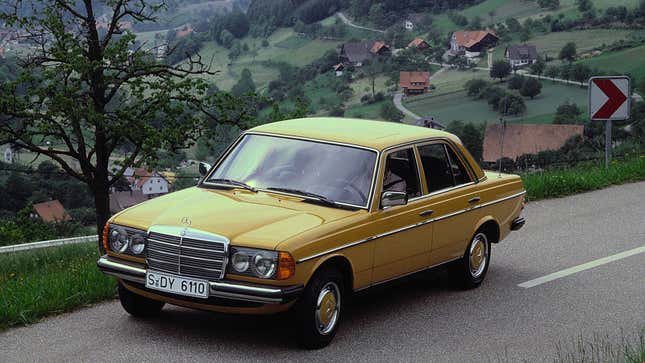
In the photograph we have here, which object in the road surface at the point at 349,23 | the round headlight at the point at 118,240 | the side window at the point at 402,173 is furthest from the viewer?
the road surface at the point at 349,23

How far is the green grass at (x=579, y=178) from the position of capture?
47.2 ft

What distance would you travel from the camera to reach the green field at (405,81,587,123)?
268ft

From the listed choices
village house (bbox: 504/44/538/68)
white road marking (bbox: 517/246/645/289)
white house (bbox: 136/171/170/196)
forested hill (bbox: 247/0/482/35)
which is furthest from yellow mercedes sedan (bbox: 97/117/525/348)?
forested hill (bbox: 247/0/482/35)

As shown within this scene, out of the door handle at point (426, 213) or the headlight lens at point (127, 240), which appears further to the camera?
the door handle at point (426, 213)

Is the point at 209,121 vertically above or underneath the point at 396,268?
underneath

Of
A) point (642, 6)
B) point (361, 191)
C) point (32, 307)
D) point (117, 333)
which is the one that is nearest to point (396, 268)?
point (361, 191)

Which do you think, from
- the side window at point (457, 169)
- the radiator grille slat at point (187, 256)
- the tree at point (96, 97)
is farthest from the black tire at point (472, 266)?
the tree at point (96, 97)

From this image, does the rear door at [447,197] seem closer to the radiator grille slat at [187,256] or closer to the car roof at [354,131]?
the car roof at [354,131]

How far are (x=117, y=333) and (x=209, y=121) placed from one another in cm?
2878

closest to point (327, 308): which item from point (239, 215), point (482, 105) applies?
point (239, 215)

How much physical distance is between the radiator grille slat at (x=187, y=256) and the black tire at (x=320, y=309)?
59 centimetres

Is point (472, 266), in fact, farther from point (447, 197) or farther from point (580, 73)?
point (580, 73)

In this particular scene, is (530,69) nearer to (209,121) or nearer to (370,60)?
(370,60)

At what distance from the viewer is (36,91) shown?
110 feet
